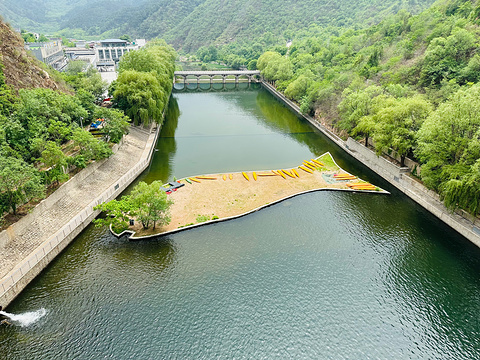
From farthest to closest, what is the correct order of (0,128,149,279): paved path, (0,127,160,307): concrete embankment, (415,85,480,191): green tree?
(415,85,480,191): green tree, (0,128,149,279): paved path, (0,127,160,307): concrete embankment

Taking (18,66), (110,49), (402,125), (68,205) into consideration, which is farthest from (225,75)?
(68,205)

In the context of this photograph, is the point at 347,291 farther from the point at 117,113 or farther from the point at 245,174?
the point at 117,113

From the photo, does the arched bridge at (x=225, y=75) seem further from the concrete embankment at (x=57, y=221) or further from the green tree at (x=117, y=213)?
the green tree at (x=117, y=213)

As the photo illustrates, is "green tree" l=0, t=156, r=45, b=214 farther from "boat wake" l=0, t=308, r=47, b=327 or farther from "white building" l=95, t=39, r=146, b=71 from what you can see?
"white building" l=95, t=39, r=146, b=71

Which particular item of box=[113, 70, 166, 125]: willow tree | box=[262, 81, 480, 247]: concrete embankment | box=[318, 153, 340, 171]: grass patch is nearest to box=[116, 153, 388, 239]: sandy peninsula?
box=[318, 153, 340, 171]: grass patch

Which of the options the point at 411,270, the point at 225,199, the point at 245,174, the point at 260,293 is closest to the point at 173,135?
the point at 245,174

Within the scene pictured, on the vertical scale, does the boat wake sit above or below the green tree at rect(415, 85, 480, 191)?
below

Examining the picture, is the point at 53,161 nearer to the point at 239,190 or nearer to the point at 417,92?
the point at 239,190
